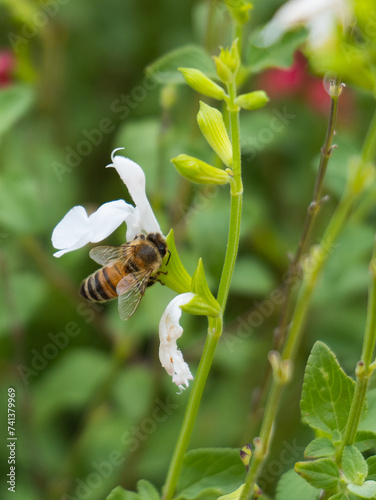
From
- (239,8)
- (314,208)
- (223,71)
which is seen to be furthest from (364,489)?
(239,8)

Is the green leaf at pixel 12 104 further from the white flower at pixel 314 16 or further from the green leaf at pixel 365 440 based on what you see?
the green leaf at pixel 365 440

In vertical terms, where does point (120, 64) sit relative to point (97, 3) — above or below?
below

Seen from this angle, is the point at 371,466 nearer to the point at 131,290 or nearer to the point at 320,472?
the point at 320,472

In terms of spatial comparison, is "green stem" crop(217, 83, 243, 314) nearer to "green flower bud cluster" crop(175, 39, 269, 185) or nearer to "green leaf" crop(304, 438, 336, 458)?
"green flower bud cluster" crop(175, 39, 269, 185)

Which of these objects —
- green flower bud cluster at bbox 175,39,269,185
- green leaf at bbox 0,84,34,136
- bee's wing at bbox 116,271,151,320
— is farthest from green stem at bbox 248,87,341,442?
green leaf at bbox 0,84,34,136

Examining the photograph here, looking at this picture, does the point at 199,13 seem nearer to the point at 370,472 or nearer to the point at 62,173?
the point at 62,173

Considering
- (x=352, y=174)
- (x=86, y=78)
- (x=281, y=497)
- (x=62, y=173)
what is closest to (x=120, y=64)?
(x=86, y=78)
